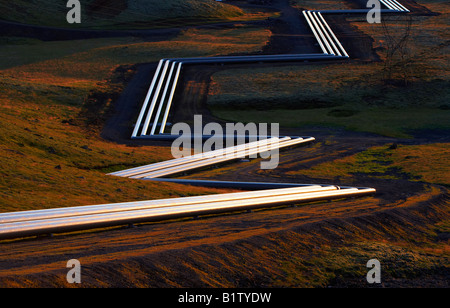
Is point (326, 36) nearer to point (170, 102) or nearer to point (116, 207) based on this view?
point (170, 102)

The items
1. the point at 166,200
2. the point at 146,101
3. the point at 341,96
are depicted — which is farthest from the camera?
the point at 341,96

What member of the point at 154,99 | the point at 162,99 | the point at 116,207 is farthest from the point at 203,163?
the point at 162,99

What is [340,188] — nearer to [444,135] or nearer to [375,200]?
[375,200]

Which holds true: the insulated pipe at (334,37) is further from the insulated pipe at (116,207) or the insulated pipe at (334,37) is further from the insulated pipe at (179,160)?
the insulated pipe at (116,207)

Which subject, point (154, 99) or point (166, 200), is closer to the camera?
point (166, 200)

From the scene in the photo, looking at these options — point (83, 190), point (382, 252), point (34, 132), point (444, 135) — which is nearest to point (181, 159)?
point (34, 132)

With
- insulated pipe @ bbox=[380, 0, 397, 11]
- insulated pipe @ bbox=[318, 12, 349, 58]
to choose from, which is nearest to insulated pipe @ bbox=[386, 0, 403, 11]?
insulated pipe @ bbox=[380, 0, 397, 11]

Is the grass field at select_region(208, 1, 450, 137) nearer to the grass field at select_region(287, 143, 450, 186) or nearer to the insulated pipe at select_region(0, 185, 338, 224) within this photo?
the grass field at select_region(287, 143, 450, 186)
